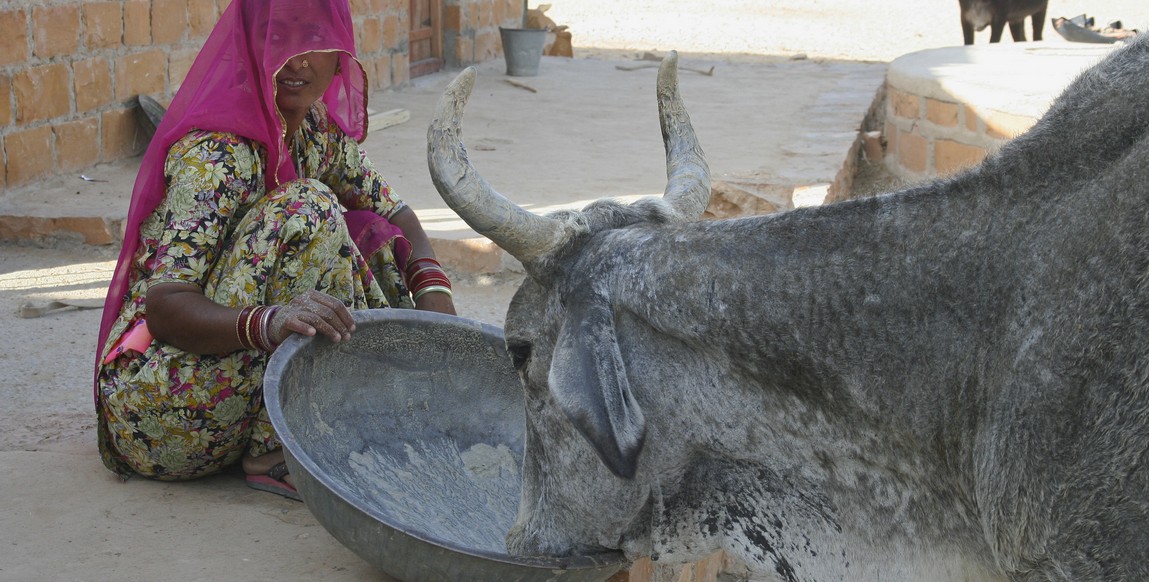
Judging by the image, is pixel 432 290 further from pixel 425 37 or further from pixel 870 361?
pixel 425 37

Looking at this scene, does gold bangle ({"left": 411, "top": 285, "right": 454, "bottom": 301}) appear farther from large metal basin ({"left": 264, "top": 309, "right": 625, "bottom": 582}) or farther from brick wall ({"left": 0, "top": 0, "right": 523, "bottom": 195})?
brick wall ({"left": 0, "top": 0, "right": 523, "bottom": 195})

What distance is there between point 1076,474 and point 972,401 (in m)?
0.21

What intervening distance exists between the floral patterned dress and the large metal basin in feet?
0.58

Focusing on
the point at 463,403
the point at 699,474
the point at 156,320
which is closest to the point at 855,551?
the point at 699,474

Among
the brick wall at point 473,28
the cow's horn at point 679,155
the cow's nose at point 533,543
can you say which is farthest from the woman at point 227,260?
the brick wall at point 473,28

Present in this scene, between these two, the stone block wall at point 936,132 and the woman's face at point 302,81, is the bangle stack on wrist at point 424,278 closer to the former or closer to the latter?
the woman's face at point 302,81

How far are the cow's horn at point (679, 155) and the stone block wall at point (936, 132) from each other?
4.80m

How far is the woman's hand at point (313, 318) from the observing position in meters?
2.86

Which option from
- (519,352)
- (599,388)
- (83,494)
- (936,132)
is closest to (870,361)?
(599,388)

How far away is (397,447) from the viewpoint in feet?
10.7

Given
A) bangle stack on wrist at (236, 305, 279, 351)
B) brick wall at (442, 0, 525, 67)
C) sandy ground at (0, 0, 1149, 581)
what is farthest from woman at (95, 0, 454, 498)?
brick wall at (442, 0, 525, 67)

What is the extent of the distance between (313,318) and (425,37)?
9.28 metres

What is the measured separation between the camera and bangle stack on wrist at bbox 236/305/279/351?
2875 mm

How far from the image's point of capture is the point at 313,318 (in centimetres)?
288
